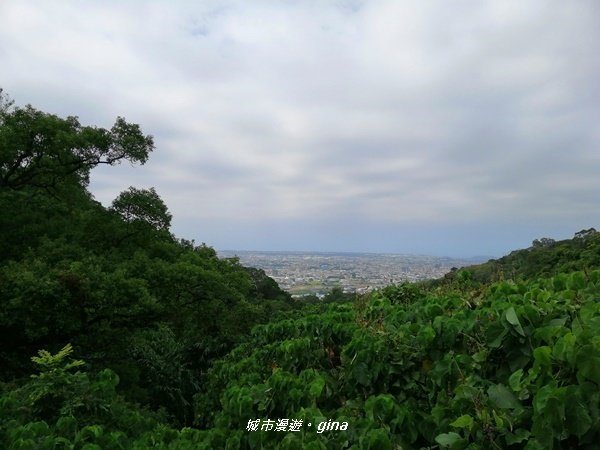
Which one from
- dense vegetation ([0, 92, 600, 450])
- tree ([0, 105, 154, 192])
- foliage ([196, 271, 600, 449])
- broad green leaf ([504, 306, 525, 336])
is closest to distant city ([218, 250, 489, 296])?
dense vegetation ([0, 92, 600, 450])

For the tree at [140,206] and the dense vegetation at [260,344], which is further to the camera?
the tree at [140,206]

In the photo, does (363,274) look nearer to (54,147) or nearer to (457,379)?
(54,147)

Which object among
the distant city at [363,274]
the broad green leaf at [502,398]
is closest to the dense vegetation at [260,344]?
the broad green leaf at [502,398]

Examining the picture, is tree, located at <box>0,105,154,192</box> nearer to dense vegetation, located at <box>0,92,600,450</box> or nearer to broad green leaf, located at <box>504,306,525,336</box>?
dense vegetation, located at <box>0,92,600,450</box>

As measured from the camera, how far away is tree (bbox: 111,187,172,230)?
1243 cm

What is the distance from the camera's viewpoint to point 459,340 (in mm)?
3172

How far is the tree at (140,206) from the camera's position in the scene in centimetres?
1243

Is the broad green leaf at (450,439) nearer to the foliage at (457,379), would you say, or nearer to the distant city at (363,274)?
the foliage at (457,379)

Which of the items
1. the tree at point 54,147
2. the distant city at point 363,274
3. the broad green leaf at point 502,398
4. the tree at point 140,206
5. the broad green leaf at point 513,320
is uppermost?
the tree at point 54,147

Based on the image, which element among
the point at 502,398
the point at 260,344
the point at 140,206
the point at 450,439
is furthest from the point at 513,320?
the point at 140,206

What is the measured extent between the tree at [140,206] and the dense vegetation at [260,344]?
0.05 m

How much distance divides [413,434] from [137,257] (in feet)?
33.5

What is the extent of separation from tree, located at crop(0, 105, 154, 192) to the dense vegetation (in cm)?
4

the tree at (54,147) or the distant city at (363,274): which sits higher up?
the tree at (54,147)
